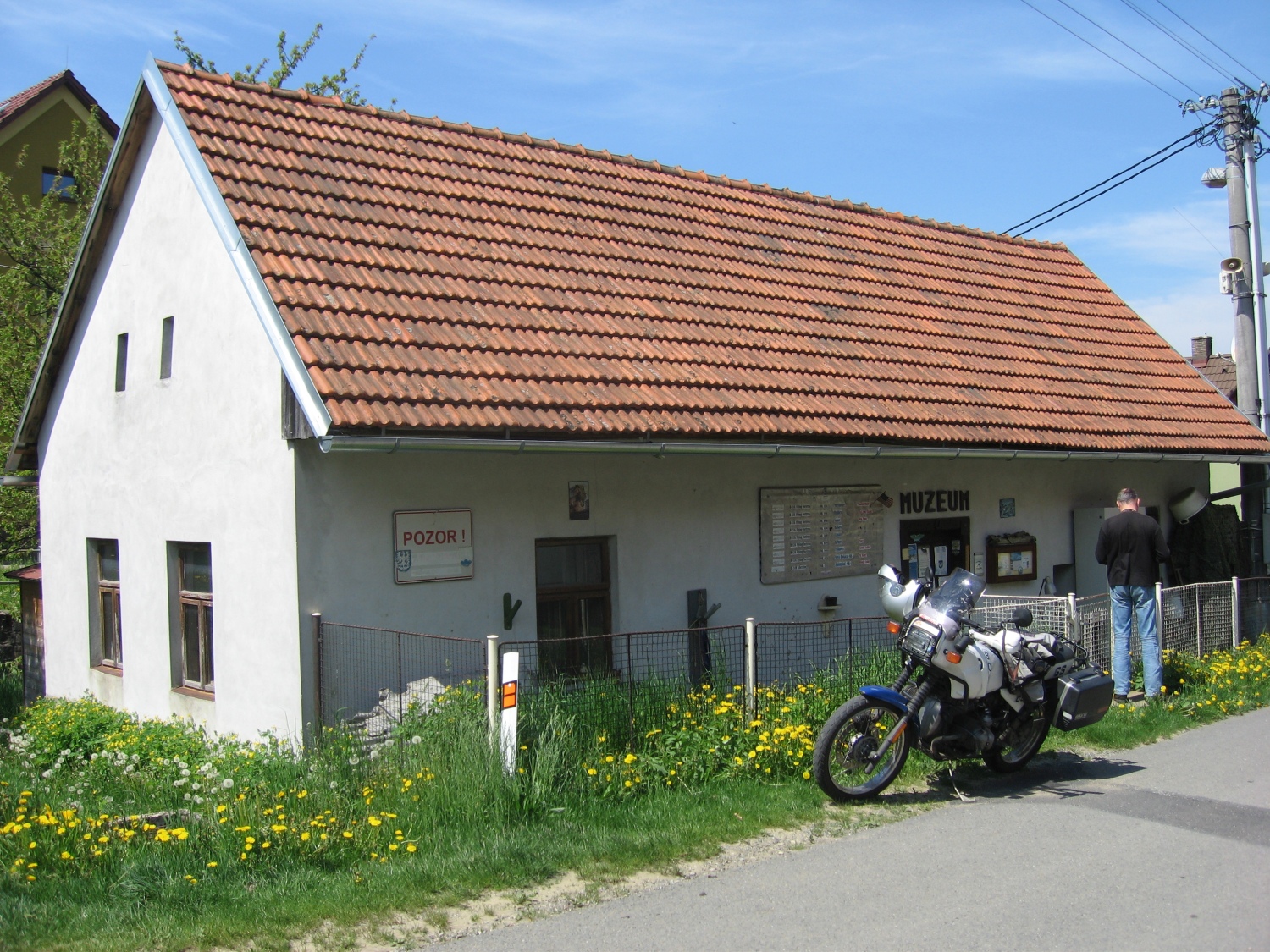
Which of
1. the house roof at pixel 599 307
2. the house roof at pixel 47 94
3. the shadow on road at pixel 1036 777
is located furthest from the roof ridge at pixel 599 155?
the house roof at pixel 47 94

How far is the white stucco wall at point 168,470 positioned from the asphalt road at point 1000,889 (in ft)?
13.7

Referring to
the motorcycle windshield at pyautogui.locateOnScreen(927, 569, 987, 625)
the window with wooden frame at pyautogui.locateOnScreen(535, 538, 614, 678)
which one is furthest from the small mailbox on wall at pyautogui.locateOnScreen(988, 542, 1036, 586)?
the motorcycle windshield at pyautogui.locateOnScreen(927, 569, 987, 625)

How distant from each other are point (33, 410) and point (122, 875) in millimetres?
9049

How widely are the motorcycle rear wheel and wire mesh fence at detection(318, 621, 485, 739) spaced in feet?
12.0

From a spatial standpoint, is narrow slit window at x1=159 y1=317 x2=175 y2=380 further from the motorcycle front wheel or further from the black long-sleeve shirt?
the black long-sleeve shirt

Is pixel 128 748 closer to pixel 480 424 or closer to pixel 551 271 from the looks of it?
pixel 480 424

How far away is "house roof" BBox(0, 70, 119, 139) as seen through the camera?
81.2 feet

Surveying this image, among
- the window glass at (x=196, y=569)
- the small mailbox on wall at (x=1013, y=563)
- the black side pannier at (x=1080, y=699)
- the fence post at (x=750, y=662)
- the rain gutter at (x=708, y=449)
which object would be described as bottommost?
the black side pannier at (x=1080, y=699)

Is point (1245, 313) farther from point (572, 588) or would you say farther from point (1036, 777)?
point (572, 588)

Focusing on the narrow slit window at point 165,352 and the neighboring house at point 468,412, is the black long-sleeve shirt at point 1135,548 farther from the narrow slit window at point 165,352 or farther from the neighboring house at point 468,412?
the narrow slit window at point 165,352

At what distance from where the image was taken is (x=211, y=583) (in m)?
9.73

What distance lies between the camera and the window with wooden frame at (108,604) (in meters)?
11.8

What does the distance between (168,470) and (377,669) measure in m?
3.31

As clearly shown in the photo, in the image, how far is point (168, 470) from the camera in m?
10.4
